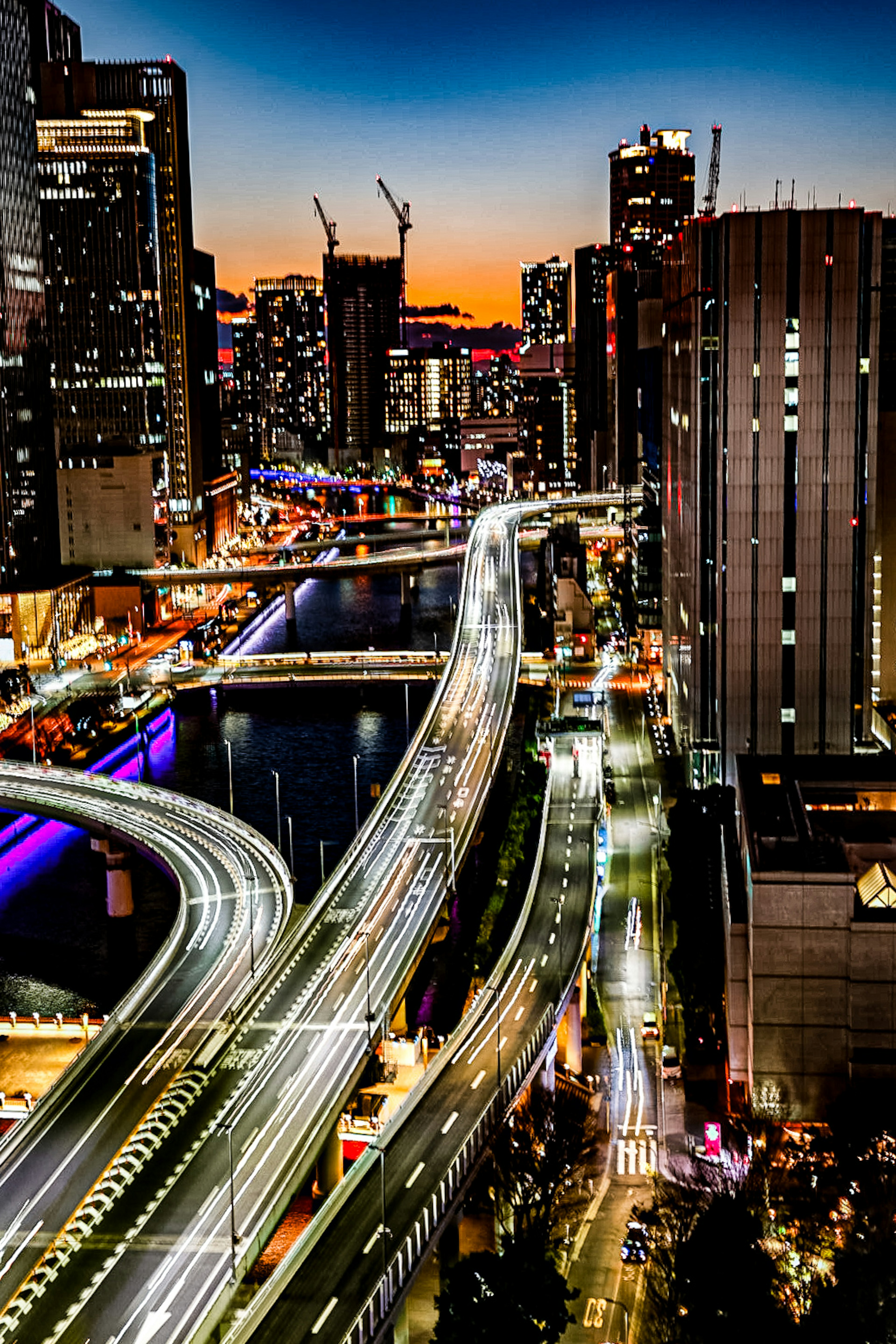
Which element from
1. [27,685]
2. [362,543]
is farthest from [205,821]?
[362,543]

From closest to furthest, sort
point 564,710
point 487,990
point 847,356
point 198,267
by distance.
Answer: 1. point 487,990
2. point 847,356
3. point 564,710
4. point 198,267

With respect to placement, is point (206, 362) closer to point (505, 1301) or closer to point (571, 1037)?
point (571, 1037)

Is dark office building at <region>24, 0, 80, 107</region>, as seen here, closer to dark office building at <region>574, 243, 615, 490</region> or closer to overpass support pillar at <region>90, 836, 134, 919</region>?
dark office building at <region>574, 243, 615, 490</region>

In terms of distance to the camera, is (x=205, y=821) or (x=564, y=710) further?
(x=564, y=710)

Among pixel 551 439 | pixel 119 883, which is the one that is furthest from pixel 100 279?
pixel 551 439

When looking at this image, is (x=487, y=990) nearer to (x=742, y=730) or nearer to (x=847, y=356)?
(x=742, y=730)

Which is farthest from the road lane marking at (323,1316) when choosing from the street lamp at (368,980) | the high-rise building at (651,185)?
the high-rise building at (651,185)

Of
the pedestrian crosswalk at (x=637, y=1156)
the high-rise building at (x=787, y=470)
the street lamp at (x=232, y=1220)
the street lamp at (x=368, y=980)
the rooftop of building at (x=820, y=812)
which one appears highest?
the high-rise building at (x=787, y=470)

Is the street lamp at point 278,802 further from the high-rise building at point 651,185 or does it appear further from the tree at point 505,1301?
the high-rise building at point 651,185
